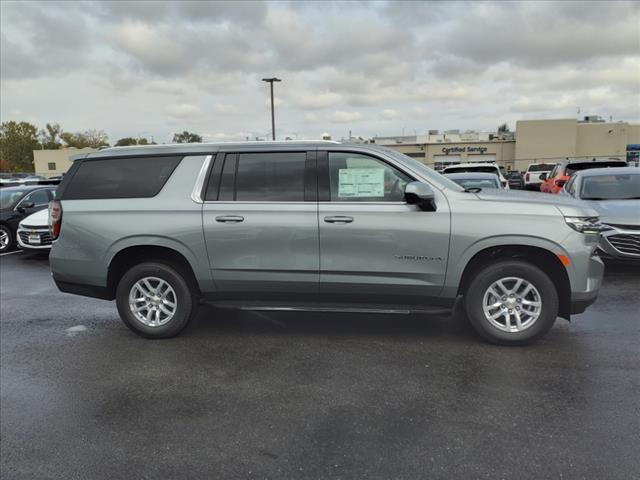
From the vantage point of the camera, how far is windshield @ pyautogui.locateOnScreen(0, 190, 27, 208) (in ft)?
39.8

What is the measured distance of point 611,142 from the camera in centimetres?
5572

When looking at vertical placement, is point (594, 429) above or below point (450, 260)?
below

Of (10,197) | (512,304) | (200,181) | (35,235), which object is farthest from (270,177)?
(10,197)

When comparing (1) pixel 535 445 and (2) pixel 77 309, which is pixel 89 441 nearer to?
(1) pixel 535 445

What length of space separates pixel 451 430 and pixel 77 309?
5148 millimetres

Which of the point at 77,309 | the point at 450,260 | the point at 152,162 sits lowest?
the point at 77,309

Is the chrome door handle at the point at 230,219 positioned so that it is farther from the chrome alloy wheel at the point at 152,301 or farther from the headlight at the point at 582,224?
the headlight at the point at 582,224

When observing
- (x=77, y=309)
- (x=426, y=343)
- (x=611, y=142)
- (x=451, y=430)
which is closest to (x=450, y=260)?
(x=426, y=343)

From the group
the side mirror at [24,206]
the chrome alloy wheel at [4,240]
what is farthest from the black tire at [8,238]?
the side mirror at [24,206]

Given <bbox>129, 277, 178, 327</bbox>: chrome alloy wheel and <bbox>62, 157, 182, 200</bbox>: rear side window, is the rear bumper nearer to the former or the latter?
<bbox>129, 277, 178, 327</bbox>: chrome alloy wheel

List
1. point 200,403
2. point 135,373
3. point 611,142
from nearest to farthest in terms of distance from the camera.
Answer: point 200,403, point 135,373, point 611,142

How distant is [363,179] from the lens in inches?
187

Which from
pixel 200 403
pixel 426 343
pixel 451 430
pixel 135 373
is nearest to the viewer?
pixel 451 430

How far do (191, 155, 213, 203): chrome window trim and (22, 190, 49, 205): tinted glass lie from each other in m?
9.49
